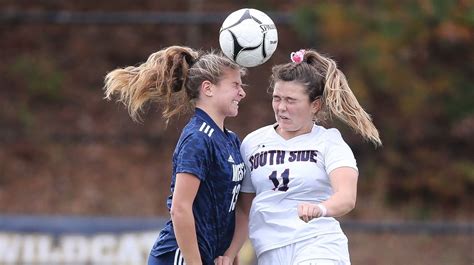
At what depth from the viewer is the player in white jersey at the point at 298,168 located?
4.89 m

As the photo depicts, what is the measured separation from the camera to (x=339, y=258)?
16.0 feet

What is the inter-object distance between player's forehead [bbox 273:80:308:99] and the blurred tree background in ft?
22.2

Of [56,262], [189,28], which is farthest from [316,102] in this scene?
[189,28]

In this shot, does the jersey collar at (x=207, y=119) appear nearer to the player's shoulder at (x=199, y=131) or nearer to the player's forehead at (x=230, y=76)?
the player's shoulder at (x=199, y=131)

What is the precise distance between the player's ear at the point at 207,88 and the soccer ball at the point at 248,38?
220 millimetres

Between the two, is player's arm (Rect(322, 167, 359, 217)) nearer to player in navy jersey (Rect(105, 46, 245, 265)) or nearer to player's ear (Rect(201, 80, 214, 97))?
player in navy jersey (Rect(105, 46, 245, 265))

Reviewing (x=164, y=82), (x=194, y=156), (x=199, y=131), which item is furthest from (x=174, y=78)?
(x=194, y=156)

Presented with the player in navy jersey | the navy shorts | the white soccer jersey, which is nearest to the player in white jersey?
the white soccer jersey

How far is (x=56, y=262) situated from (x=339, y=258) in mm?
5157

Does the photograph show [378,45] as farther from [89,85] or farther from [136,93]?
[136,93]

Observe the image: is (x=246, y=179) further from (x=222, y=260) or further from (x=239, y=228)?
(x=222, y=260)

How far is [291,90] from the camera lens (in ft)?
16.3

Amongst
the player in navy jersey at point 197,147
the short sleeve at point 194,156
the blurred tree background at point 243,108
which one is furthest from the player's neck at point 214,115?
the blurred tree background at point 243,108

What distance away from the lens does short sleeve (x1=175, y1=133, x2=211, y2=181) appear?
470cm
